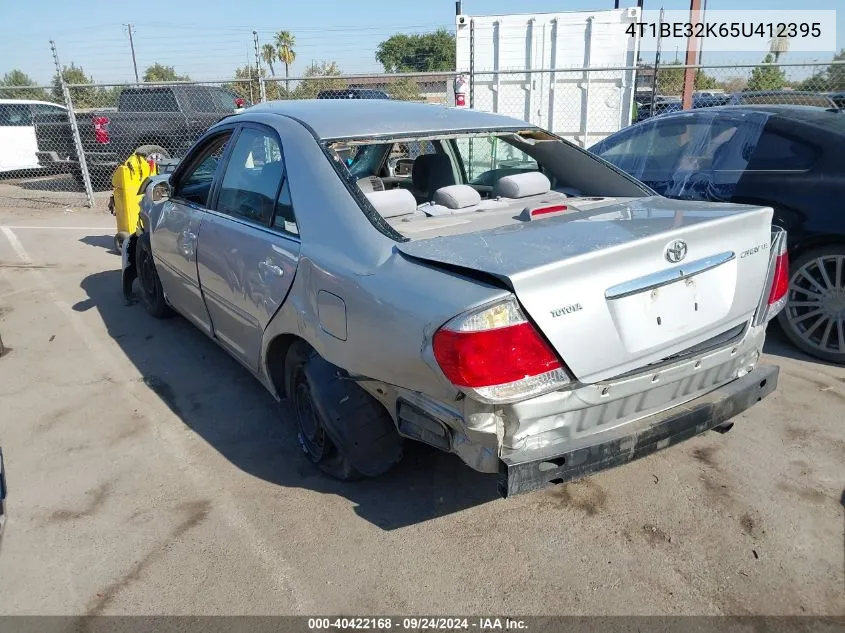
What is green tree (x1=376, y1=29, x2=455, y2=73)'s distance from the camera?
162ft

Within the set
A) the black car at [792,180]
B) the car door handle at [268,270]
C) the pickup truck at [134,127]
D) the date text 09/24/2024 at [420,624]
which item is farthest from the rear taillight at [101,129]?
the date text 09/24/2024 at [420,624]

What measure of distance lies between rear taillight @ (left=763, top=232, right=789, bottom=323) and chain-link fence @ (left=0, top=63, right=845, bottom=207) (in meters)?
6.58

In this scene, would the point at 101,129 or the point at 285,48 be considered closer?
the point at 101,129

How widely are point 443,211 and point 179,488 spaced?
6.13 feet

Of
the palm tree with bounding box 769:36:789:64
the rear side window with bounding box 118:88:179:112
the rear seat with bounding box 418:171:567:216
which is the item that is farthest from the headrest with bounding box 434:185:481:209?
the rear side window with bounding box 118:88:179:112

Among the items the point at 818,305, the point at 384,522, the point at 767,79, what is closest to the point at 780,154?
the point at 818,305

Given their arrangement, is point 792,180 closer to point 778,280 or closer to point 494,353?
point 778,280

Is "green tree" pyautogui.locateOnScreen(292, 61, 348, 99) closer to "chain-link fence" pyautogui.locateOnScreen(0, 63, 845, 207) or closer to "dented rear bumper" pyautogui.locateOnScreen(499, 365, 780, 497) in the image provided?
"chain-link fence" pyautogui.locateOnScreen(0, 63, 845, 207)

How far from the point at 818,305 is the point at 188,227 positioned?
406cm

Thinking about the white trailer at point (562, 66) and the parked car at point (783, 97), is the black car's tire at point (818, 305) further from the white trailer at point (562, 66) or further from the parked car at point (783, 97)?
the white trailer at point (562, 66)

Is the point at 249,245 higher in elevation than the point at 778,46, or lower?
lower

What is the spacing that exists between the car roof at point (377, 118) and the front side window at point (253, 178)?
18cm

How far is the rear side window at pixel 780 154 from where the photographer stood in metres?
4.41

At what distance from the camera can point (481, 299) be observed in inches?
85.7
